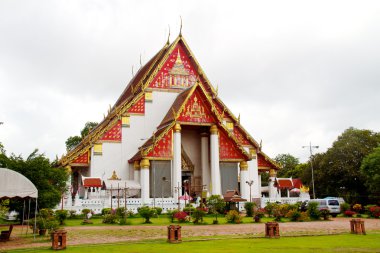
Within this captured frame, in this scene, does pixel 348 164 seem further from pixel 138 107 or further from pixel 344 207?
pixel 138 107

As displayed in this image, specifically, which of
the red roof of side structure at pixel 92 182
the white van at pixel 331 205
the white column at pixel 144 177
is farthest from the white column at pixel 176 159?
the white van at pixel 331 205

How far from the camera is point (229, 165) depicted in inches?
1266

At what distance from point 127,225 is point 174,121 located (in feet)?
37.1

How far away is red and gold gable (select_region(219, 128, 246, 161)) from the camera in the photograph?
3192 centimetres

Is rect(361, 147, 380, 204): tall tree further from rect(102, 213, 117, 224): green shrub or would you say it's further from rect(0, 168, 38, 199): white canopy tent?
rect(0, 168, 38, 199): white canopy tent

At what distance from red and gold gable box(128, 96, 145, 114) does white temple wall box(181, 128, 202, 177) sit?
343cm

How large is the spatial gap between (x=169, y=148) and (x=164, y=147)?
0.37m

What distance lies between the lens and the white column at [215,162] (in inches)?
1206

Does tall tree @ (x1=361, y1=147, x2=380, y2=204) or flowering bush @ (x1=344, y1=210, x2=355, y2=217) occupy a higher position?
tall tree @ (x1=361, y1=147, x2=380, y2=204)

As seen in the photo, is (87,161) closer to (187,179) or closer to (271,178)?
(187,179)

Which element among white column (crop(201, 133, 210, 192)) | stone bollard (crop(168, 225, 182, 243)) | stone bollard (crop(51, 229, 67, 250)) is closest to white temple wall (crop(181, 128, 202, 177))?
white column (crop(201, 133, 210, 192))

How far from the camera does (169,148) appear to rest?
30062 mm

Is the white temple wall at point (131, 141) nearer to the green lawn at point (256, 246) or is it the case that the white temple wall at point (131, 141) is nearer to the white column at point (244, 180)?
the white column at point (244, 180)

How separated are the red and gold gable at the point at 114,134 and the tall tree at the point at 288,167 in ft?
104
